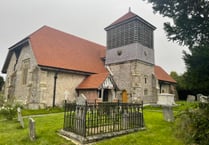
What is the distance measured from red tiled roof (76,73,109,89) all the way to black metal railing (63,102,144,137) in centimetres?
890

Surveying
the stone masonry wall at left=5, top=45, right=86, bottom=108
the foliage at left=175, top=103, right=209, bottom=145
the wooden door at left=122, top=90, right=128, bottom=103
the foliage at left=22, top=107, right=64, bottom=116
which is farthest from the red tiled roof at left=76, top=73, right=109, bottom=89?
the foliage at left=175, top=103, right=209, bottom=145

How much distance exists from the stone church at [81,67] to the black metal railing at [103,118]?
9.33 m

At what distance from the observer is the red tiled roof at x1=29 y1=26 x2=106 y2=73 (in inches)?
738

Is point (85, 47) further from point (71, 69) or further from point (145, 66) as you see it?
point (145, 66)

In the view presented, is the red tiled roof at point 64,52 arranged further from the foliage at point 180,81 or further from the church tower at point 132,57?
the foliage at point 180,81

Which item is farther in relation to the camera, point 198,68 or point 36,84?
point 36,84

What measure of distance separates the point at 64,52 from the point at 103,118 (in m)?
14.4

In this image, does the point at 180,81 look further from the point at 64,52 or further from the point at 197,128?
the point at 64,52

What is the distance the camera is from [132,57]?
21.1 m

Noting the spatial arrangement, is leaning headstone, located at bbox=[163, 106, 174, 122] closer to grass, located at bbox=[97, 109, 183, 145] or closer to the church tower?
grass, located at bbox=[97, 109, 183, 145]

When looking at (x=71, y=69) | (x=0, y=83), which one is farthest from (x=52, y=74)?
(x=0, y=83)

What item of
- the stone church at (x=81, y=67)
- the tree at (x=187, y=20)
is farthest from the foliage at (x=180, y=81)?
the stone church at (x=81, y=67)

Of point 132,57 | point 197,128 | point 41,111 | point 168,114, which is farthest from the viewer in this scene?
point 132,57

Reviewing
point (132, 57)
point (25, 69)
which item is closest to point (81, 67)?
point (132, 57)
